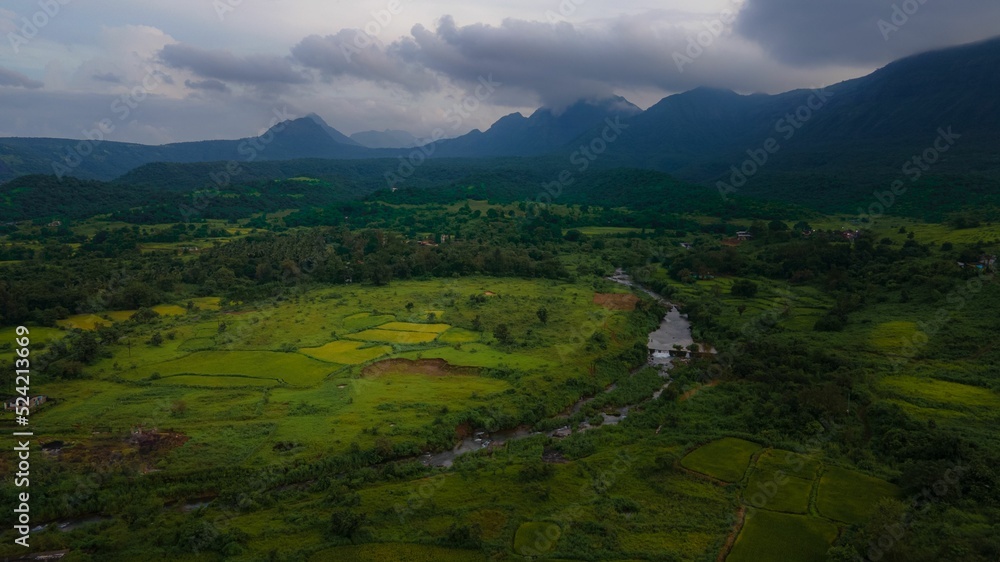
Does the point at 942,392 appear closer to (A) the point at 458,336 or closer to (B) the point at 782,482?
(B) the point at 782,482

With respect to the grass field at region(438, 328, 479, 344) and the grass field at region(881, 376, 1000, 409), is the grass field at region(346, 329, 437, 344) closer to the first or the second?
the grass field at region(438, 328, 479, 344)

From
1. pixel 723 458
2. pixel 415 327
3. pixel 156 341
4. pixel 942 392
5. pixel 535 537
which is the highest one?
pixel 942 392

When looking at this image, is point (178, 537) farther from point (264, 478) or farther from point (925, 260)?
point (925, 260)

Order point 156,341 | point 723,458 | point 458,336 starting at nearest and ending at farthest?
point 723,458 → point 156,341 → point 458,336

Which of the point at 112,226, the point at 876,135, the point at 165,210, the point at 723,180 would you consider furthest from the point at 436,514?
the point at 876,135

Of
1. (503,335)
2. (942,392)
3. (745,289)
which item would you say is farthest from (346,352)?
(745,289)

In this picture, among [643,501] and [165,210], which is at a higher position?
[165,210]
